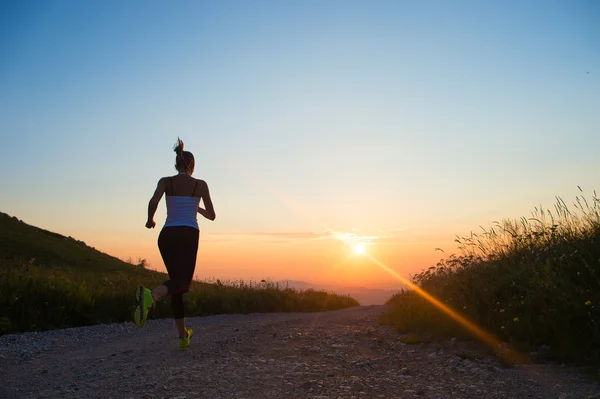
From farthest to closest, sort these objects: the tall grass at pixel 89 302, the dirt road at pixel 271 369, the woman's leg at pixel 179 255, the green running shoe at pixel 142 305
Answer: the tall grass at pixel 89 302
the woman's leg at pixel 179 255
the green running shoe at pixel 142 305
the dirt road at pixel 271 369

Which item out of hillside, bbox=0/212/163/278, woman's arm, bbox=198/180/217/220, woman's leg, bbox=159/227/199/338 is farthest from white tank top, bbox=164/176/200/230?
hillside, bbox=0/212/163/278

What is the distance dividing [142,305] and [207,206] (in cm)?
192

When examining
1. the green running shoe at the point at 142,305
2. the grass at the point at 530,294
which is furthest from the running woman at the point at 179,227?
the grass at the point at 530,294

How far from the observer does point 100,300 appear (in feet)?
41.6

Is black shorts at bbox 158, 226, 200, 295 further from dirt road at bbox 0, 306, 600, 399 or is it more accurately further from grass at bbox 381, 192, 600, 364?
grass at bbox 381, 192, 600, 364

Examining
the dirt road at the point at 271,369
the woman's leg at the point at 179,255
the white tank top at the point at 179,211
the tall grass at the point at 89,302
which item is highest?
the white tank top at the point at 179,211

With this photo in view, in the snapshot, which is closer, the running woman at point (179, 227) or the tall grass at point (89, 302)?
the running woman at point (179, 227)

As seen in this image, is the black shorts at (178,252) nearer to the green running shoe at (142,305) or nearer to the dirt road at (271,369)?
the green running shoe at (142,305)

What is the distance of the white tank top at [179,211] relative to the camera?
7152mm

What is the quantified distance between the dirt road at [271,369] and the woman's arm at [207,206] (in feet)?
7.11

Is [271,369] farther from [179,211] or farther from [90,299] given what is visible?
[90,299]

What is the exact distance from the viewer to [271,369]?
20.2 feet

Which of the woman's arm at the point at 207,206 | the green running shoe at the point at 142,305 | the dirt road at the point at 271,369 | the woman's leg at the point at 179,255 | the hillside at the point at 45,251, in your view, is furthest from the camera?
the hillside at the point at 45,251

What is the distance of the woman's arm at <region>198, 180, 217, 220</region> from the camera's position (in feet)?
24.8
